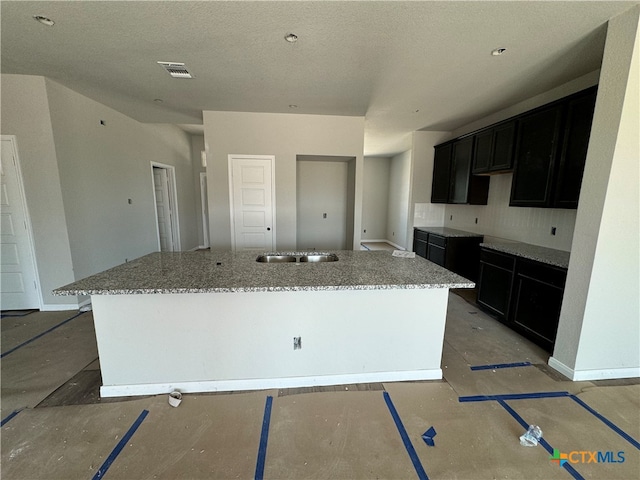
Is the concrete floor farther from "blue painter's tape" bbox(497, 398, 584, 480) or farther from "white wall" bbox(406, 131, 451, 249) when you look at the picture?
"white wall" bbox(406, 131, 451, 249)

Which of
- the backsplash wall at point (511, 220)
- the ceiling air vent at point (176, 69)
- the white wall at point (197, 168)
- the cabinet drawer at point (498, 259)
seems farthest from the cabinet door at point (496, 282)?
the white wall at point (197, 168)

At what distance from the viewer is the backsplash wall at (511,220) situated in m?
2.88

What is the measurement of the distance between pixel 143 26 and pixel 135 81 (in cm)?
121

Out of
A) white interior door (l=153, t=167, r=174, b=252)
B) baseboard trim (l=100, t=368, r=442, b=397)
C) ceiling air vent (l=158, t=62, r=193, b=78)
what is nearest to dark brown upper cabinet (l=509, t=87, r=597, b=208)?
baseboard trim (l=100, t=368, r=442, b=397)

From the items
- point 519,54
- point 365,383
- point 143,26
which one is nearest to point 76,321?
point 143,26

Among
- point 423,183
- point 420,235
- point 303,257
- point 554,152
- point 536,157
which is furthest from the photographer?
point 423,183

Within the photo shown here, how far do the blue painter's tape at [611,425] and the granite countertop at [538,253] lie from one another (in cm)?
104

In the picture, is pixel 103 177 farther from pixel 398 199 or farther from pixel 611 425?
pixel 398 199

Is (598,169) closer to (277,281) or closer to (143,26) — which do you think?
(277,281)

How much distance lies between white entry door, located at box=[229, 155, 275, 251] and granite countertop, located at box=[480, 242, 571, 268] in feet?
10.3

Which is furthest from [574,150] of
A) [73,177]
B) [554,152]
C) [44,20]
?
[73,177]

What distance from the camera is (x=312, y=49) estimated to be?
225 cm

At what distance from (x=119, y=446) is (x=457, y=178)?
502 centimetres

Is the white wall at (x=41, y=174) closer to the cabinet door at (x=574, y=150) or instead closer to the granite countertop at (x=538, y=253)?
the granite countertop at (x=538, y=253)
